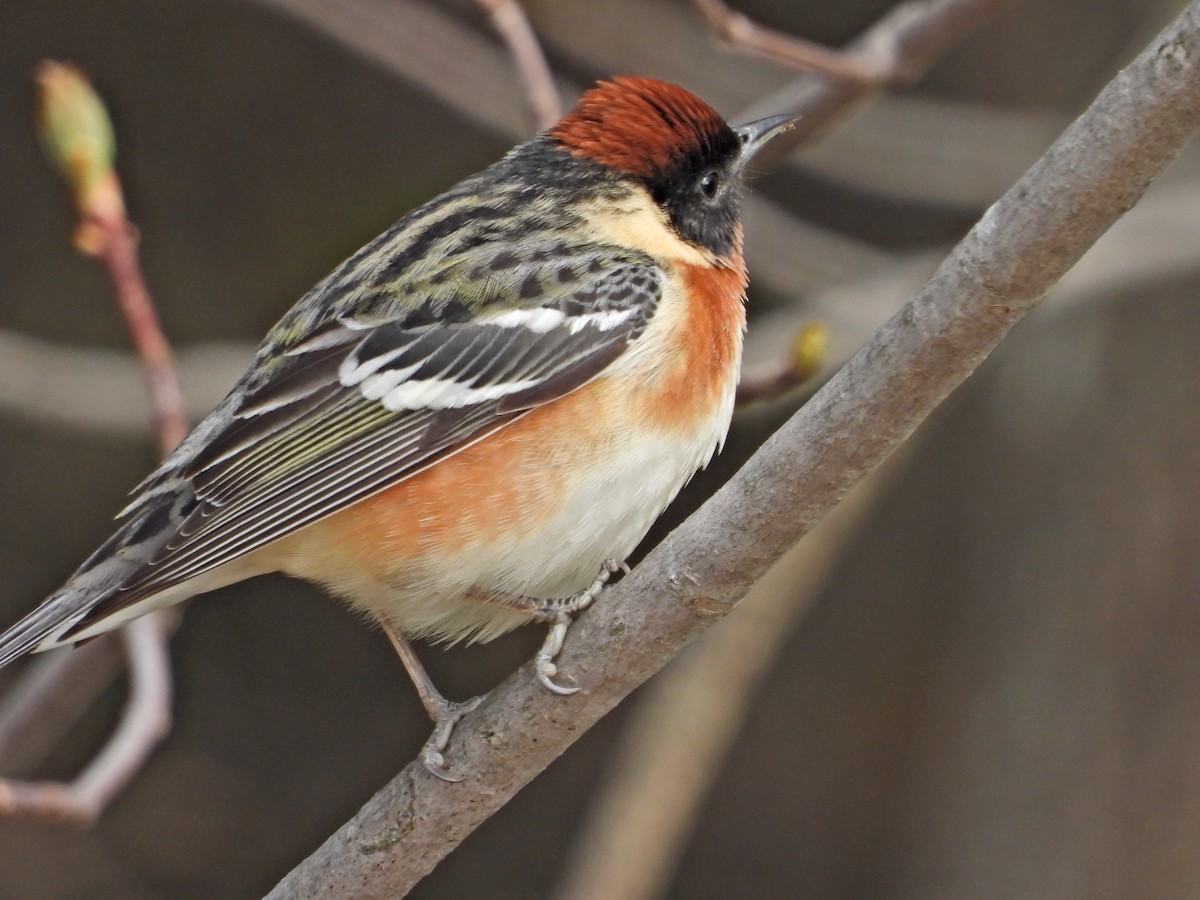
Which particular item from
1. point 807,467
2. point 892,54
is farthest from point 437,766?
point 892,54

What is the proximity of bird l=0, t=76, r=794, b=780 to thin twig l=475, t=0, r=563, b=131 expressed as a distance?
339 mm

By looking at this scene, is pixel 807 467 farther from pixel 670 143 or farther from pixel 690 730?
pixel 690 730

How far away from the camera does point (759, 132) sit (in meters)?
4.04

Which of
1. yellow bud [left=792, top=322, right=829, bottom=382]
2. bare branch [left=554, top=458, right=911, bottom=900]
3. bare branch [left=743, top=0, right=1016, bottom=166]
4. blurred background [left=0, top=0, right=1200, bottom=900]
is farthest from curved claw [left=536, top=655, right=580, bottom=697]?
blurred background [left=0, top=0, right=1200, bottom=900]

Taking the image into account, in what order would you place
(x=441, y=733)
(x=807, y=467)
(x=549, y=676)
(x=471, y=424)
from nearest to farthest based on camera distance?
(x=807, y=467), (x=549, y=676), (x=441, y=733), (x=471, y=424)

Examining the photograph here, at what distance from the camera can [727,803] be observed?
293 inches

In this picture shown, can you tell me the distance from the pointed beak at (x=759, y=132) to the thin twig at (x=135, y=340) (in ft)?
5.47

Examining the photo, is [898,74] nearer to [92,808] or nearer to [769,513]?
[769,513]

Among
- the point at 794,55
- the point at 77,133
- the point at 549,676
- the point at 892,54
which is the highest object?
the point at 892,54

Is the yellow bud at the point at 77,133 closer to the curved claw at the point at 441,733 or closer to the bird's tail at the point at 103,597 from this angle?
the bird's tail at the point at 103,597

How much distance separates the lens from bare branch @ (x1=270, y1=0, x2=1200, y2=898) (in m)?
2.24

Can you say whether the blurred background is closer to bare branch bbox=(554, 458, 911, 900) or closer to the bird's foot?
bare branch bbox=(554, 458, 911, 900)

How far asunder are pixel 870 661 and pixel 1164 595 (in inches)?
64.1

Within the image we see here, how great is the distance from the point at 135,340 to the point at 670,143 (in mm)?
1525
